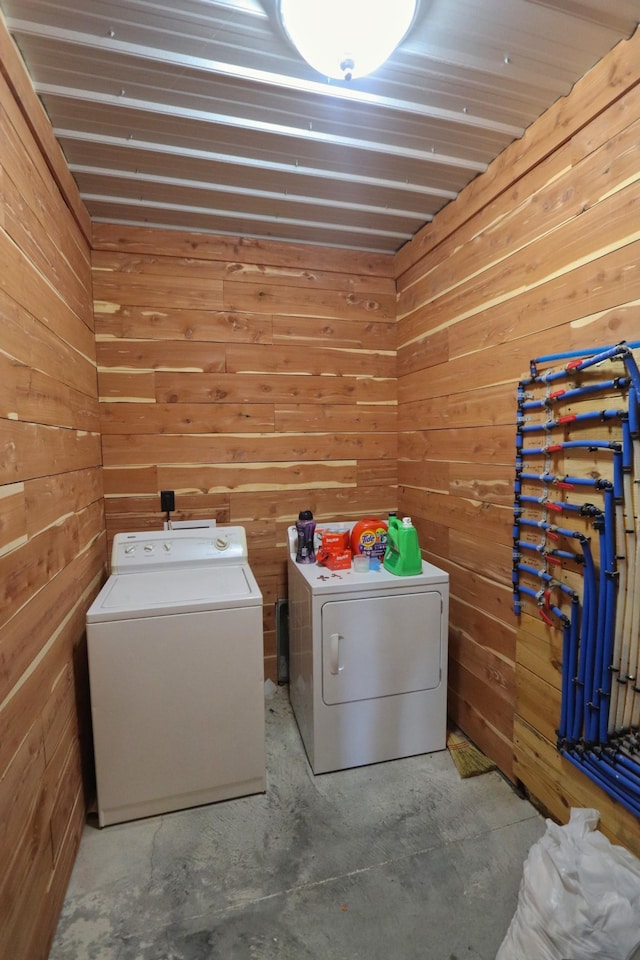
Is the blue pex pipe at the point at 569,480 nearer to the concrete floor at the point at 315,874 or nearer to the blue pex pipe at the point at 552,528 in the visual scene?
the blue pex pipe at the point at 552,528

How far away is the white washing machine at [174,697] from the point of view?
1.62 m

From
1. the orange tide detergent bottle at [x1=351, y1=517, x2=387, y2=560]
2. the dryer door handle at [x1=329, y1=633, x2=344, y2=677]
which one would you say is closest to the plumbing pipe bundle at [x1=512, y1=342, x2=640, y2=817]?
the orange tide detergent bottle at [x1=351, y1=517, x2=387, y2=560]

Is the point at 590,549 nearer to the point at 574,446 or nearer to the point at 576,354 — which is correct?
the point at 574,446

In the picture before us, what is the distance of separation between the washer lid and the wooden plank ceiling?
71.9 inches

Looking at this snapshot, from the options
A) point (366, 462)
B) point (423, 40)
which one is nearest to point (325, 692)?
point (366, 462)

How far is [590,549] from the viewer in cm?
143

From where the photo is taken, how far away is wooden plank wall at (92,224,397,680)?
7.73 feet

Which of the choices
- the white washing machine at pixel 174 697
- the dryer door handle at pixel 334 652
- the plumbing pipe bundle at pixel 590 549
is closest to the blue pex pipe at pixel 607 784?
the plumbing pipe bundle at pixel 590 549

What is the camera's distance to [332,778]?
191cm

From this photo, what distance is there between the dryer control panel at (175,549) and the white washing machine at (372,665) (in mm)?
448

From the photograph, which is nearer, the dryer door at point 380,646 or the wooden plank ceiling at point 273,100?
the wooden plank ceiling at point 273,100

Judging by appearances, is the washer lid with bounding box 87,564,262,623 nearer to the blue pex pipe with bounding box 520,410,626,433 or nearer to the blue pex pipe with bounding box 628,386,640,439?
the blue pex pipe with bounding box 520,410,626,433

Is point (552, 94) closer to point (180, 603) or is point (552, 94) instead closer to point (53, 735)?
point (180, 603)

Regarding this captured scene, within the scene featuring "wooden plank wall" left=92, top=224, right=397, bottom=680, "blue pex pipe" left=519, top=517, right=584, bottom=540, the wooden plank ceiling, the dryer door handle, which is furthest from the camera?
"wooden plank wall" left=92, top=224, right=397, bottom=680
